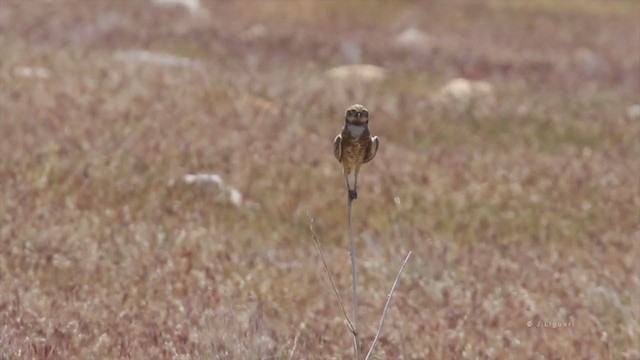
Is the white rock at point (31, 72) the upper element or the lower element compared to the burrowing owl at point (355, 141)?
lower

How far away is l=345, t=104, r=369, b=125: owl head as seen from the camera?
476 centimetres

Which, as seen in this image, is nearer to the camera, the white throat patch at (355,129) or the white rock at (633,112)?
the white throat patch at (355,129)

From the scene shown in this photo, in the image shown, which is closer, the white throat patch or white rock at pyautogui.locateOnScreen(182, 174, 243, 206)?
the white throat patch

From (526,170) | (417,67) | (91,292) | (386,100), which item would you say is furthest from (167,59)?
(91,292)

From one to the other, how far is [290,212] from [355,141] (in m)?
6.79

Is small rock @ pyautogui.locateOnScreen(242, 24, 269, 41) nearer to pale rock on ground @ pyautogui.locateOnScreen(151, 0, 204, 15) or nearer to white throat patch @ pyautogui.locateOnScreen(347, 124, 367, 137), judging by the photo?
pale rock on ground @ pyautogui.locateOnScreen(151, 0, 204, 15)

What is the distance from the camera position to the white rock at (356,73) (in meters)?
23.3

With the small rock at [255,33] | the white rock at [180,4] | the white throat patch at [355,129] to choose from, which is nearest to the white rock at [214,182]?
the white throat patch at [355,129]

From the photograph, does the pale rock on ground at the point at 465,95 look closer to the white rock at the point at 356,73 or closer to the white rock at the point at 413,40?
the white rock at the point at 356,73

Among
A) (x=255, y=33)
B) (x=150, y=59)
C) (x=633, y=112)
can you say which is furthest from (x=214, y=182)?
(x=255, y=33)

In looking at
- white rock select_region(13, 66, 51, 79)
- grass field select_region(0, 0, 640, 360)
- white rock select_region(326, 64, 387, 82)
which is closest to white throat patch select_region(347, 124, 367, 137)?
grass field select_region(0, 0, 640, 360)

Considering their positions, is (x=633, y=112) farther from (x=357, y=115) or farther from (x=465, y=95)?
(x=357, y=115)

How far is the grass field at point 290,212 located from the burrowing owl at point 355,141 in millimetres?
1897

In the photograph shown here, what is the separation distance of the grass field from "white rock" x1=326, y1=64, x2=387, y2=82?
22 centimetres
